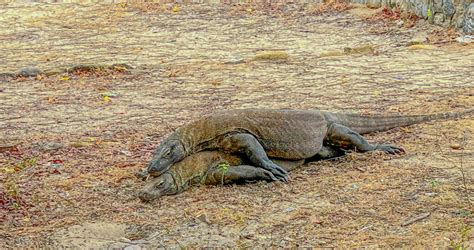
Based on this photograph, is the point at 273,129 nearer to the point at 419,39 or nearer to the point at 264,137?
the point at 264,137

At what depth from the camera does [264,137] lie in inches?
207

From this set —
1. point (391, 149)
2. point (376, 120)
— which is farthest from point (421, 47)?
point (391, 149)

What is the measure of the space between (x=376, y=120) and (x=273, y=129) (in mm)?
1194

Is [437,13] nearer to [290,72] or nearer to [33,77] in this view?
[290,72]

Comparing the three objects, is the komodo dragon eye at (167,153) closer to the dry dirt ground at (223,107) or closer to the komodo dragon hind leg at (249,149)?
the dry dirt ground at (223,107)

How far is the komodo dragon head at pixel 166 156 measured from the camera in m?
4.81

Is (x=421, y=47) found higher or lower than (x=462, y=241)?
lower

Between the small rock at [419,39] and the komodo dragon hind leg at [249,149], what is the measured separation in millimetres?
6552

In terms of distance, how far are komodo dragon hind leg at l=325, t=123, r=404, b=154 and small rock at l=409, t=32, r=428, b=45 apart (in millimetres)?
5860

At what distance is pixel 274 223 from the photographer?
428 cm

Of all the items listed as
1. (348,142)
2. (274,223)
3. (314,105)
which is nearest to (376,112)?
(314,105)

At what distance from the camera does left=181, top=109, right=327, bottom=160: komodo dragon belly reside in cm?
514

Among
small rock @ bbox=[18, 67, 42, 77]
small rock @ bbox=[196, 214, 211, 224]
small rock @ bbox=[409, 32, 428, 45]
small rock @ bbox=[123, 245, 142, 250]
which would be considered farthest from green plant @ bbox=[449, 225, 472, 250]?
small rock @ bbox=[409, 32, 428, 45]

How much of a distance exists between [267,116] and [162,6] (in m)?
10.7
